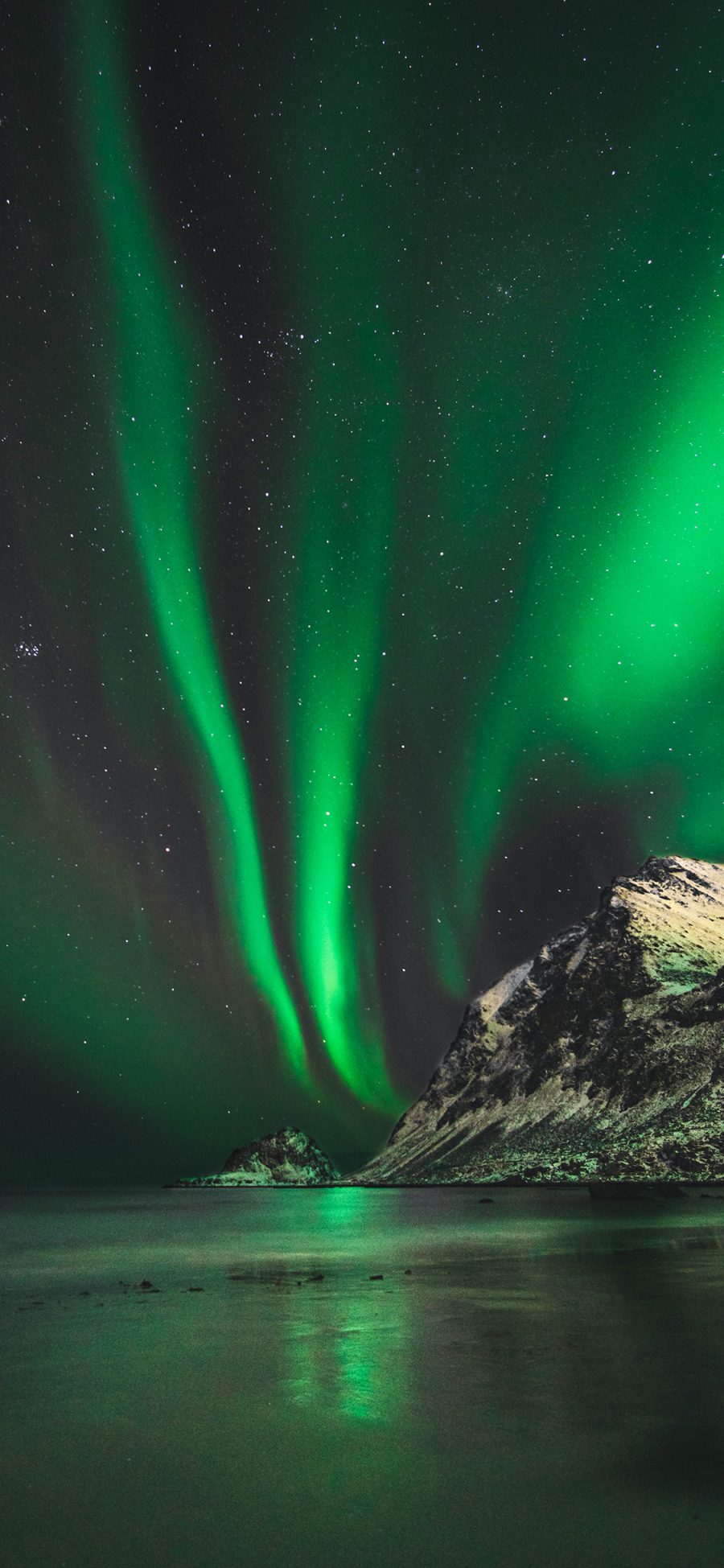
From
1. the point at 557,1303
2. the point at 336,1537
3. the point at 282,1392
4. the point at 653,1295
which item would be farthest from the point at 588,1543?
the point at 653,1295

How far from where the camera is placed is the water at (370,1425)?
1112 cm

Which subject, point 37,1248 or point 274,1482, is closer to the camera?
point 274,1482

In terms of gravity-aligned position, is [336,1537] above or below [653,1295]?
above

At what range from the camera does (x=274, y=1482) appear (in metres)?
13.6

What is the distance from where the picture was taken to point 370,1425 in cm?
1673

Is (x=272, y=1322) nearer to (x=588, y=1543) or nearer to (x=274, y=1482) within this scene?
(x=274, y=1482)

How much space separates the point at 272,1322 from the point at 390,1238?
6418 centimetres

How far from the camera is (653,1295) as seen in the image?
3531cm

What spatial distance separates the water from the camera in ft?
36.5

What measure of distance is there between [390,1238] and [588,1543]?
86088 mm

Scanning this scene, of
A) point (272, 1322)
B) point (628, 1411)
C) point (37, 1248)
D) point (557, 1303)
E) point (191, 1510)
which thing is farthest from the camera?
point (37, 1248)

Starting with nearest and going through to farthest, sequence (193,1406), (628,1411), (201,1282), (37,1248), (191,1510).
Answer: (191,1510)
(628,1411)
(193,1406)
(201,1282)
(37,1248)

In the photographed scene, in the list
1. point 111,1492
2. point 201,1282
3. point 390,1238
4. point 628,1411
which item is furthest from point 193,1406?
point 390,1238

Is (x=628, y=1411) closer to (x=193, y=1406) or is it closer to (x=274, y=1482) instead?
(x=274, y=1482)
